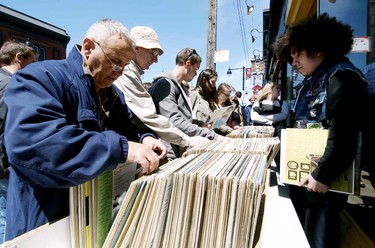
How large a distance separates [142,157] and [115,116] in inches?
18.5

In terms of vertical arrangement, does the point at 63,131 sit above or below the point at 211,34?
below

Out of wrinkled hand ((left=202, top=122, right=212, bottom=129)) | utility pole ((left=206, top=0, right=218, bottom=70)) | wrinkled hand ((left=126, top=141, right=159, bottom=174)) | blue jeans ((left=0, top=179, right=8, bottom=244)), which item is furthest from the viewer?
utility pole ((left=206, top=0, right=218, bottom=70))

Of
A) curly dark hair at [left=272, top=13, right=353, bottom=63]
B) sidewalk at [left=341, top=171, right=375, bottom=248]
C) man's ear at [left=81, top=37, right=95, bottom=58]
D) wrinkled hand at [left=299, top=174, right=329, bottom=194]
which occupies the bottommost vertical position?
sidewalk at [left=341, top=171, right=375, bottom=248]

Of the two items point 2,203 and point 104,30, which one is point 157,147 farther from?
point 2,203

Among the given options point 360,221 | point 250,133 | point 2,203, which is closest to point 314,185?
point 250,133

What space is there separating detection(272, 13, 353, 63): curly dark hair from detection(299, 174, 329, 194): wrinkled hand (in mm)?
767

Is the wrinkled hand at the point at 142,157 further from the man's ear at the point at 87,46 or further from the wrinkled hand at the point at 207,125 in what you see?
the wrinkled hand at the point at 207,125

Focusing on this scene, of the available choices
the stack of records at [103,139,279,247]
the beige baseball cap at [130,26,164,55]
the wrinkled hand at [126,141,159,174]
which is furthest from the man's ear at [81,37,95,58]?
the beige baseball cap at [130,26,164,55]

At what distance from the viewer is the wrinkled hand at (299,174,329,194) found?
4.17ft

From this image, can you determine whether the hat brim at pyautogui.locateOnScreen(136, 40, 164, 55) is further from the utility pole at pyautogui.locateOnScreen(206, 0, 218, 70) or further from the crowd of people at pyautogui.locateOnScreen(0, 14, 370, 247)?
the utility pole at pyautogui.locateOnScreen(206, 0, 218, 70)

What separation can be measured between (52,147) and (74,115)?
0.88ft

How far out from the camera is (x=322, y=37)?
5.05 feet

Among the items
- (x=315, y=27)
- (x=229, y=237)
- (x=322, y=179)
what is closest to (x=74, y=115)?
(x=229, y=237)

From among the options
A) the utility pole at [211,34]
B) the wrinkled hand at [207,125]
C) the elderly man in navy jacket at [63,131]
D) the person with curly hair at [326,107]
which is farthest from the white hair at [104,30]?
the utility pole at [211,34]
